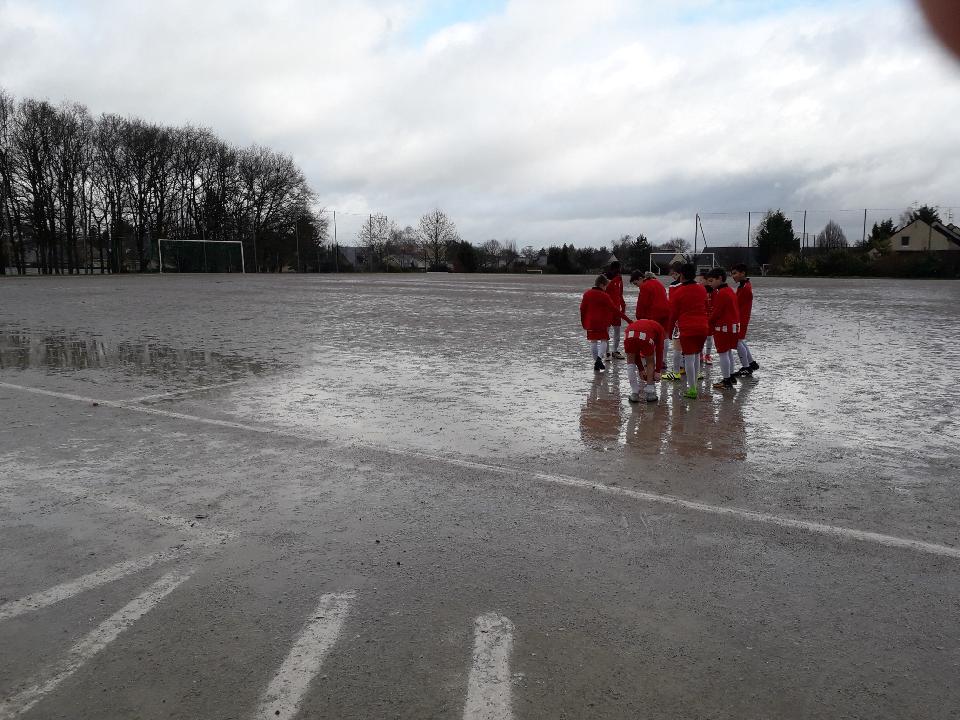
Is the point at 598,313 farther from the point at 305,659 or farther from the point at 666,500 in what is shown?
the point at 305,659

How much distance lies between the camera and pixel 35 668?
2877mm

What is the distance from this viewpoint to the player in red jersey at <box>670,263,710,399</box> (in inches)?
331

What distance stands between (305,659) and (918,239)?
75.6m

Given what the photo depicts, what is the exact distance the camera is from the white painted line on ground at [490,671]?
262cm

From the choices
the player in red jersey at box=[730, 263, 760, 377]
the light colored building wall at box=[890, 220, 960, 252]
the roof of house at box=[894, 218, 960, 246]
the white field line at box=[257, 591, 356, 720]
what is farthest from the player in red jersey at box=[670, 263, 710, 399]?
the roof of house at box=[894, 218, 960, 246]

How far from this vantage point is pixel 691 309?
8477 mm

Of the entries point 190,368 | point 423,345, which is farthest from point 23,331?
point 423,345

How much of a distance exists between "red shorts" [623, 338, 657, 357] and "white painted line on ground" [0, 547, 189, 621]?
17.9ft

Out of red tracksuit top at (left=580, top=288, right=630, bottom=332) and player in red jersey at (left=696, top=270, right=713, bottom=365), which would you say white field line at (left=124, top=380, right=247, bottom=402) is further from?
player in red jersey at (left=696, top=270, right=713, bottom=365)

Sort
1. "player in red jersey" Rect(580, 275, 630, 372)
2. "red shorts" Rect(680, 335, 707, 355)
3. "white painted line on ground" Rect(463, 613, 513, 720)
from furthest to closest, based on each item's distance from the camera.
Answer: "player in red jersey" Rect(580, 275, 630, 372), "red shorts" Rect(680, 335, 707, 355), "white painted line on ground" Rect(463, 613, 513, 720)

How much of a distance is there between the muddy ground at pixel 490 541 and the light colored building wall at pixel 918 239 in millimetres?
61078

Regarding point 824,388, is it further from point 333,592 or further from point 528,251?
point 528,251

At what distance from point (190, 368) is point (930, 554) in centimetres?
956

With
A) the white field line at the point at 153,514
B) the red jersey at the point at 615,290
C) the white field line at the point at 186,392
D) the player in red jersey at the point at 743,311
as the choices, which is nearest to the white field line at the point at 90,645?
the white field line at the point at 153,514
